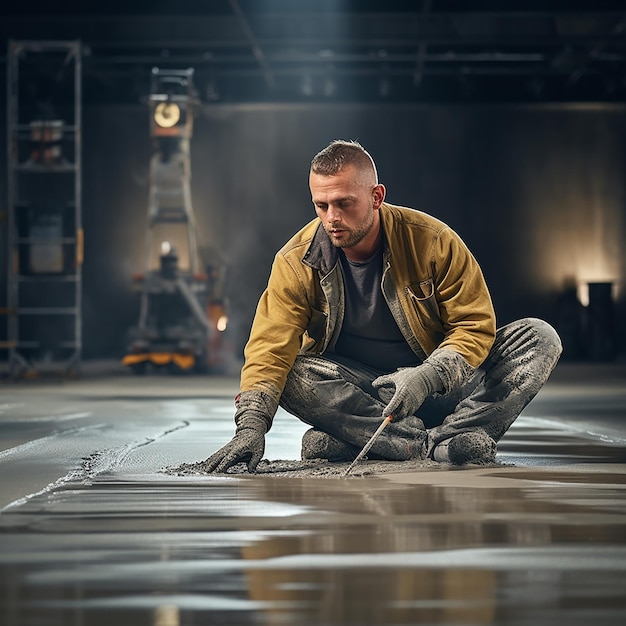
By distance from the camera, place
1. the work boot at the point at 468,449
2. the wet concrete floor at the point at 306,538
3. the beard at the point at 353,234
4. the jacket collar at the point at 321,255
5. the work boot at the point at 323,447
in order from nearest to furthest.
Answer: the wet concrete floor at the point at 306,538 → the beard at the point at 353,234 → the jacket collar at the point at 321,255 → the work boot at the point at 468,449 → the work boot at the point at 323,447

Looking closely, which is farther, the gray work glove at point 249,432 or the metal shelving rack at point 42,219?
the metal shelving rack at point 42,219

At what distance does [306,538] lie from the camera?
2750 millimetres

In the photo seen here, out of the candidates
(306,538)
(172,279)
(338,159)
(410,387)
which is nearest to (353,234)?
(338,159)

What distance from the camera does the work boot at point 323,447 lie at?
4.25 metres

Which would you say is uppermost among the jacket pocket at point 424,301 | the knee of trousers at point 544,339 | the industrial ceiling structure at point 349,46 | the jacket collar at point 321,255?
the industrial ceiling structure at point 349,46

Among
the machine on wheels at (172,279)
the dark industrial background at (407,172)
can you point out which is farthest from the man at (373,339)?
the dark industrial background at (407,172)

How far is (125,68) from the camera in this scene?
665 inches

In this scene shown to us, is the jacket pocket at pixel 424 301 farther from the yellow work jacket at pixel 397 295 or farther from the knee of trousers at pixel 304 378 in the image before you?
the knee of trousers at pixel 304 378

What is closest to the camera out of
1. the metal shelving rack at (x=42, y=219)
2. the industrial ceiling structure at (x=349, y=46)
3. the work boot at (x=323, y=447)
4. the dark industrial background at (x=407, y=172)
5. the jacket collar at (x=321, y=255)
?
the jacket collar at (x=321, y=255)

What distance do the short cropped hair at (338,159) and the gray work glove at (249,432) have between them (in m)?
0.71

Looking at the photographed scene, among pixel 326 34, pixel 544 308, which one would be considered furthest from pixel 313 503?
pixel 544 308

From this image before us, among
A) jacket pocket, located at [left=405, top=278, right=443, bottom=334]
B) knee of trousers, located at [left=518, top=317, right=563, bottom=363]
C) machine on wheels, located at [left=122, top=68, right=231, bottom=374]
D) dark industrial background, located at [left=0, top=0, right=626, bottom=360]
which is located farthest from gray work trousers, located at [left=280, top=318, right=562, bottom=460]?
dark industrial background, located at [left=0, top=0, right=626, bottom=360]

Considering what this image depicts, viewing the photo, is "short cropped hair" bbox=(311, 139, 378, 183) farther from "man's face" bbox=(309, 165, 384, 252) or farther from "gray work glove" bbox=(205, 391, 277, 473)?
"gray work glove" bbox=(205, 391, 277, 473)

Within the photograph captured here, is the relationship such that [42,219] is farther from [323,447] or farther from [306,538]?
[306,538]
